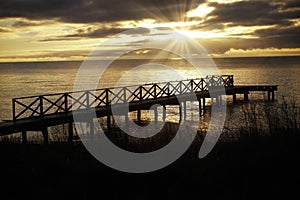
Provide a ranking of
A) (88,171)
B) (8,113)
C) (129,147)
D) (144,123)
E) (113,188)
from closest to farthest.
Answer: (113,188)
(88,171)
(129,147)
(144,123)
(8,113)

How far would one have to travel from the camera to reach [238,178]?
18.9 ft

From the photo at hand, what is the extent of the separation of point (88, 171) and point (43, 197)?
0.93 metres

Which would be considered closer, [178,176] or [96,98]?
[178,176]

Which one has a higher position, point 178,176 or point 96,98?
point 96,98

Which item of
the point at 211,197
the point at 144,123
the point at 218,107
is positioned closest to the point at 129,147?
the point at 211,197

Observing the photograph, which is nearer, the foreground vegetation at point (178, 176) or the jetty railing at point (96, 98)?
the foreground vegetation at point (178, 176)

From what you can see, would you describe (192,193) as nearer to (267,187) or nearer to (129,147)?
(267,187)

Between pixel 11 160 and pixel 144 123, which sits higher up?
pixel 11 160

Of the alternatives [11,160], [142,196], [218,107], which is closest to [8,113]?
[218,107]

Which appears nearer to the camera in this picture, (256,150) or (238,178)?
(238,178)

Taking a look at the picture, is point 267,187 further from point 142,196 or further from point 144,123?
point 144,123

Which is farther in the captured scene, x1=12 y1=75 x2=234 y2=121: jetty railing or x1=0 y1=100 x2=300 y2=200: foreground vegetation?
x1=12 y1=75 x2=234 y2=121: jetty railing

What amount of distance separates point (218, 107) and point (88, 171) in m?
37.0

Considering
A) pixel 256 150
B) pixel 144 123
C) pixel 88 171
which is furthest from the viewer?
pixel 144 123
